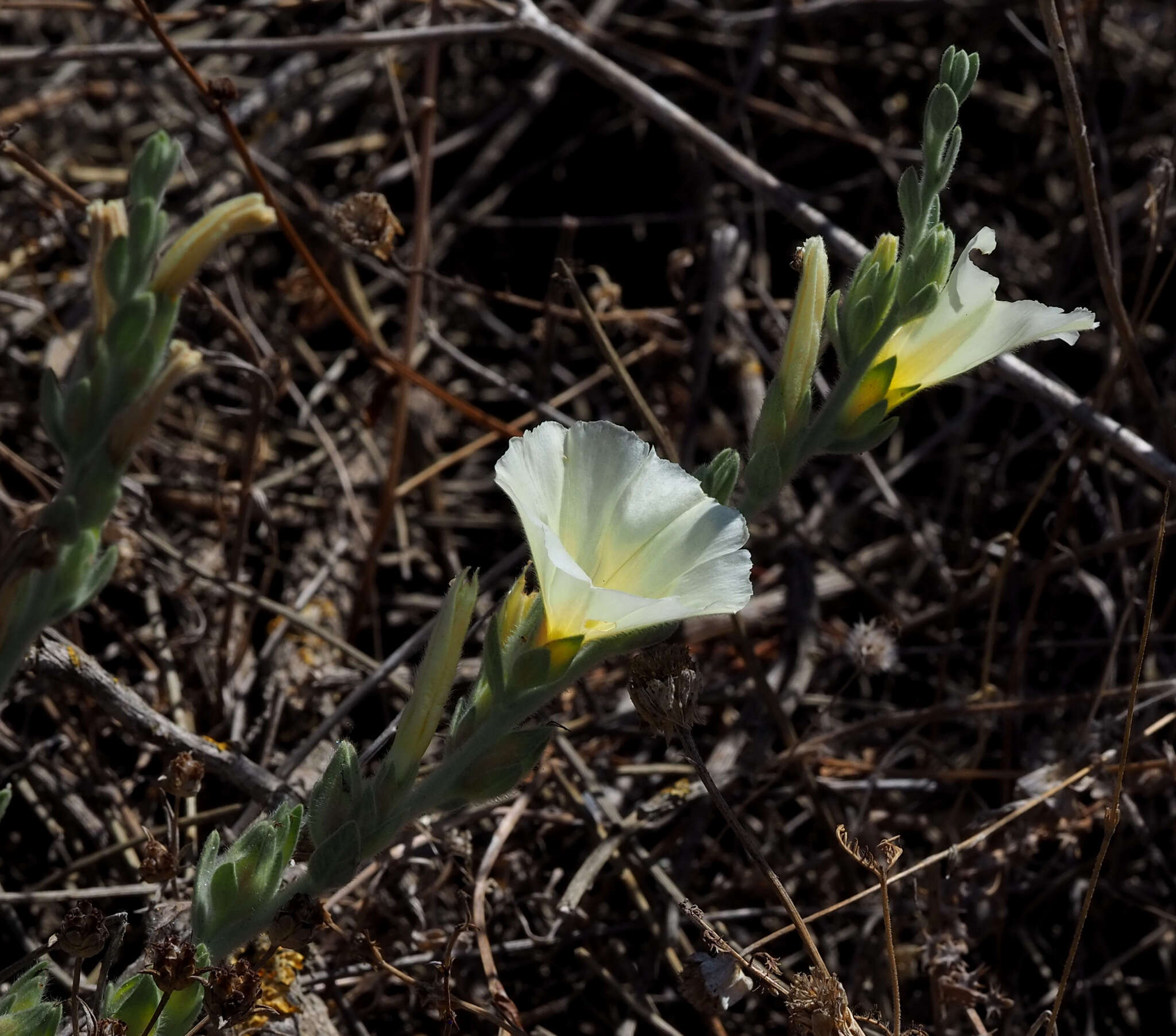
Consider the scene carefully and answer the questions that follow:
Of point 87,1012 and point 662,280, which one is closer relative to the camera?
point 87,1012

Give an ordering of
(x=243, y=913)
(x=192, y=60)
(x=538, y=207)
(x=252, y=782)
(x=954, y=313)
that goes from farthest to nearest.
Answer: (x=538, y=207) < (x=192, y=60) < (x=252, y=782) < (x=954, y=313) < (x=243, y=913)

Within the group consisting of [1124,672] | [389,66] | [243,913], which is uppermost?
[389,66]

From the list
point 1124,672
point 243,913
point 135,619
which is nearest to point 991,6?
point 1124,672

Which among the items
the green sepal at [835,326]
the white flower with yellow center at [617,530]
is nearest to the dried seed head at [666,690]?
the white flower with yellow center at [617,530]

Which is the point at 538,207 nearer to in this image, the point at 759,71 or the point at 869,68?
the point at 759,71

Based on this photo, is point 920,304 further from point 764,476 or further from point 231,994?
point 231,994

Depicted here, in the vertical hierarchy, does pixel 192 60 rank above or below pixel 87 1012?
above

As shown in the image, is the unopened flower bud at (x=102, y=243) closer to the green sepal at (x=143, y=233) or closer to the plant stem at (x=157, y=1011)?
the green sepal at (x=143, y=233)

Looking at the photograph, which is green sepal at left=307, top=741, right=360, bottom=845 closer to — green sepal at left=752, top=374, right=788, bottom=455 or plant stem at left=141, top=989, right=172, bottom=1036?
plant stem at left=141, top=989, right=172, bottom=1036
